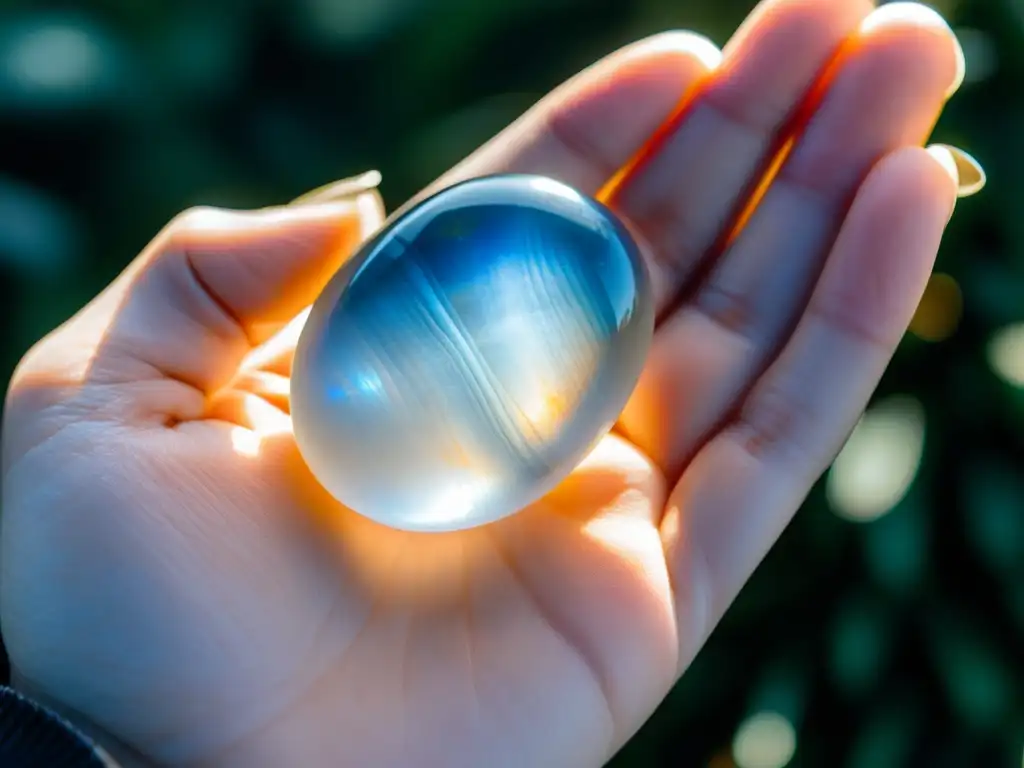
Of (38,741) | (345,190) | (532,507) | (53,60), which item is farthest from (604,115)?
(53,60)

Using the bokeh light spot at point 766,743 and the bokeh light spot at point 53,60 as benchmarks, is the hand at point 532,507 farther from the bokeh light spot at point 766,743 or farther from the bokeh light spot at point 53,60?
the bokeh light spot at point 53,60

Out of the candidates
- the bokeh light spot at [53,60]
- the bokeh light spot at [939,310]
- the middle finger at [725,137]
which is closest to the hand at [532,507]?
the middle finger at [725,137]

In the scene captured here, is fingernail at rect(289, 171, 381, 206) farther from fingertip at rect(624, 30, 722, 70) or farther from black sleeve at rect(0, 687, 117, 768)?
black sleeve at rect(0, 687, 117, 768)

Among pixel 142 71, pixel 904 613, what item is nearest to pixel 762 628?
pixel 904 613

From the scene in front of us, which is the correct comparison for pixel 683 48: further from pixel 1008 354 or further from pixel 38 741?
pixel 38 741

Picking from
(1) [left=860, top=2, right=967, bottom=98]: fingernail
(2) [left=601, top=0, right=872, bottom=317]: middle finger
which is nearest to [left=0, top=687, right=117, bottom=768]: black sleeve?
(2) [left=601, top=0, right=872, bottom=317]: middle finger
